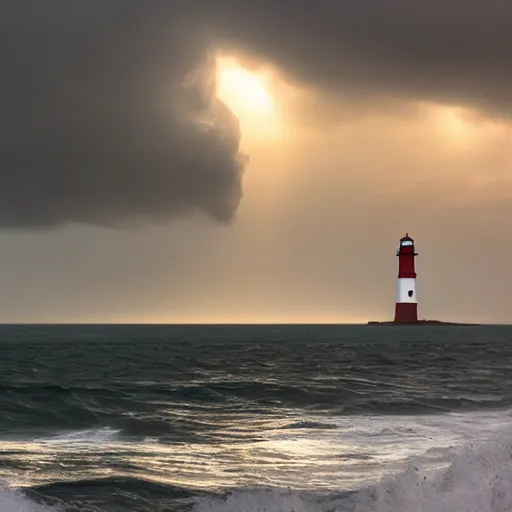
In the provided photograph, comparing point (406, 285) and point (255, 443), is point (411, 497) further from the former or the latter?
point (406, 285)

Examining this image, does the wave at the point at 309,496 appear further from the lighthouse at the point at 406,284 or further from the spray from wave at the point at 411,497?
the lighthouse at the point at 406,284

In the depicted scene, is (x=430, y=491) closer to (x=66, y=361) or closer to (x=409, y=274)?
(x=66, y=361)

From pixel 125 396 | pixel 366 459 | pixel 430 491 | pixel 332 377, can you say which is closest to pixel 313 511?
pixel 430 491

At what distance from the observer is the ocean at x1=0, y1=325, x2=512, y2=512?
12.1 m

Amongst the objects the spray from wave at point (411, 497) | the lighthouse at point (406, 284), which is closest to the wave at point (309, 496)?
the spray from wave at point (411, 497)

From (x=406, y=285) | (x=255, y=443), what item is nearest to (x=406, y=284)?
(x=406, y=285)

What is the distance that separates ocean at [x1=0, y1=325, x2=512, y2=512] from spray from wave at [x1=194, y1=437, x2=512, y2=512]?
0.03m

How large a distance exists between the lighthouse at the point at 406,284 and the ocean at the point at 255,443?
75.1 metres

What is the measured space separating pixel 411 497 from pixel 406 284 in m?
106

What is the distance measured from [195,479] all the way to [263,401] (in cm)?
1402

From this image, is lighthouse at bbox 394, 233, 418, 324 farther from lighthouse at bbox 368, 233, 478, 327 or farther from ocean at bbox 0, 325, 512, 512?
ocean at bbox 0, 325, 512, 512

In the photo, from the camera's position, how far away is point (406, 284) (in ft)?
379

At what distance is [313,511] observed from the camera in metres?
11.6

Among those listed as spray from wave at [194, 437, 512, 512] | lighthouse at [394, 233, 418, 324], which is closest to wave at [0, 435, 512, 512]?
spray from wave at [194, 437, 512, 512]
